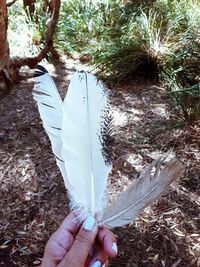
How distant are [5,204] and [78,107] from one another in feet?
4.88

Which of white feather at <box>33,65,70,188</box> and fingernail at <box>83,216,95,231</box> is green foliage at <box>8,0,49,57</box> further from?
fingernail at <box>83,216,95,231</box>

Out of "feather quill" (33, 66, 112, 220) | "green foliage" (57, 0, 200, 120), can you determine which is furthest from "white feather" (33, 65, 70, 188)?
"green foliage" (57, 0, 200, 120)

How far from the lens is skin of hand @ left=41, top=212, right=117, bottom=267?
1403 mm

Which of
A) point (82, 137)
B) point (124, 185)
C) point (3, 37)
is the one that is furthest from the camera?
point (3, 37)

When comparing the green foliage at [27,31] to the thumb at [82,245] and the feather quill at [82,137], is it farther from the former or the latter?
the thumb at [82,245]

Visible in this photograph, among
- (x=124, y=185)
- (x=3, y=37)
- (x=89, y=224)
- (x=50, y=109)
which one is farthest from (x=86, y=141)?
(x=3, y=37)

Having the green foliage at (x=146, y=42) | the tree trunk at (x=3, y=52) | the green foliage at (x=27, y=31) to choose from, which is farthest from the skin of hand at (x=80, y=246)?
the green foliage at (x=27, y=31)

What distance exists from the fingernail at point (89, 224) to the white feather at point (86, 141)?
0.02m

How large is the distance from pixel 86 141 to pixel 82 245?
384 mm

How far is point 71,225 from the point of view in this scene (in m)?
1.55

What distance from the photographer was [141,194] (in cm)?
148

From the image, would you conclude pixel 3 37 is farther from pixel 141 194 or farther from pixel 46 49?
pixel 141 194

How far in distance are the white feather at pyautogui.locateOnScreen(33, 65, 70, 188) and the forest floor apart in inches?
43.6

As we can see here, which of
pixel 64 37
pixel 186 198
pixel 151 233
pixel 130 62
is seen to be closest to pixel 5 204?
pixel 151 233
